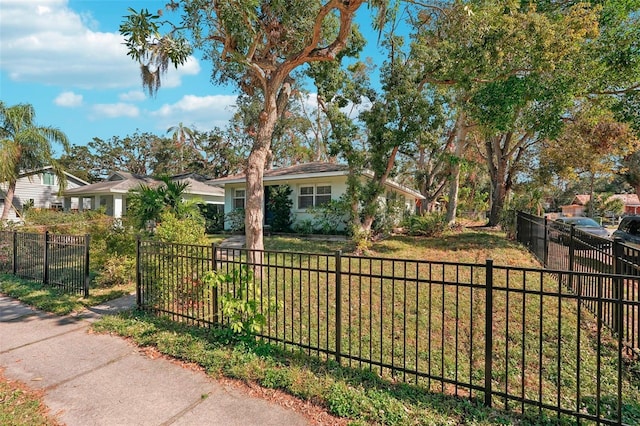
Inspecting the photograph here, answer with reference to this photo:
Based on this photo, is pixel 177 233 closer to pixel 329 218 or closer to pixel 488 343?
pixel 488 343

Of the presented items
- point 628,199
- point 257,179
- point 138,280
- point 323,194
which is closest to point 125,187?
point 323,194

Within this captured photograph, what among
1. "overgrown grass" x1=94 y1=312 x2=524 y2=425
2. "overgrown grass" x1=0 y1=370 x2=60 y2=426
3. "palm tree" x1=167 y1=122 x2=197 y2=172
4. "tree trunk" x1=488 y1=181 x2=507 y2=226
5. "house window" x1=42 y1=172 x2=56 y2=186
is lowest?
"overgrown grass" x1=0 y1=370 x2=60 y2=426

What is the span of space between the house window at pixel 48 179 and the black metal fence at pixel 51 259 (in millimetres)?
20731

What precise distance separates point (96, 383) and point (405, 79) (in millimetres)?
11122

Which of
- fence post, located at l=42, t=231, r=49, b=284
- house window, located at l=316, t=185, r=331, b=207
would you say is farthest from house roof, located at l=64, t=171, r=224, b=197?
fence post, located at l=42, t=231, r=49, b=284

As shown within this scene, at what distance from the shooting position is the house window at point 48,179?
84.3 feet

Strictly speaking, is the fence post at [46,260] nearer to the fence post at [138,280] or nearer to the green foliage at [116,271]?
the green foliage at [116,271]

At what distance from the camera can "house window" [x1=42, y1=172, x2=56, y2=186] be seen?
25.7 metres

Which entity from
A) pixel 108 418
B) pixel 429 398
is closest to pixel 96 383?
pixel 108 418

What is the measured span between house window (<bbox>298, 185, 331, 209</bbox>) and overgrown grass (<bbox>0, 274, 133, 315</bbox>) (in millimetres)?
9780

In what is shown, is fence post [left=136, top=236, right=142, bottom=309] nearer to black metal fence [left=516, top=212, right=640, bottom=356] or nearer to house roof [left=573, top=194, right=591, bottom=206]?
black metal fence [left=516, top=212, right=640, bottom=356]

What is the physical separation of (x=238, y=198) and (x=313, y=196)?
4.84 metres

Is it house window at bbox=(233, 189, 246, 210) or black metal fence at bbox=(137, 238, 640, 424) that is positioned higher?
house window at bbox=(233, 189, 246, 210)

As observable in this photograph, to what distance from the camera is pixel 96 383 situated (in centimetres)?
367
